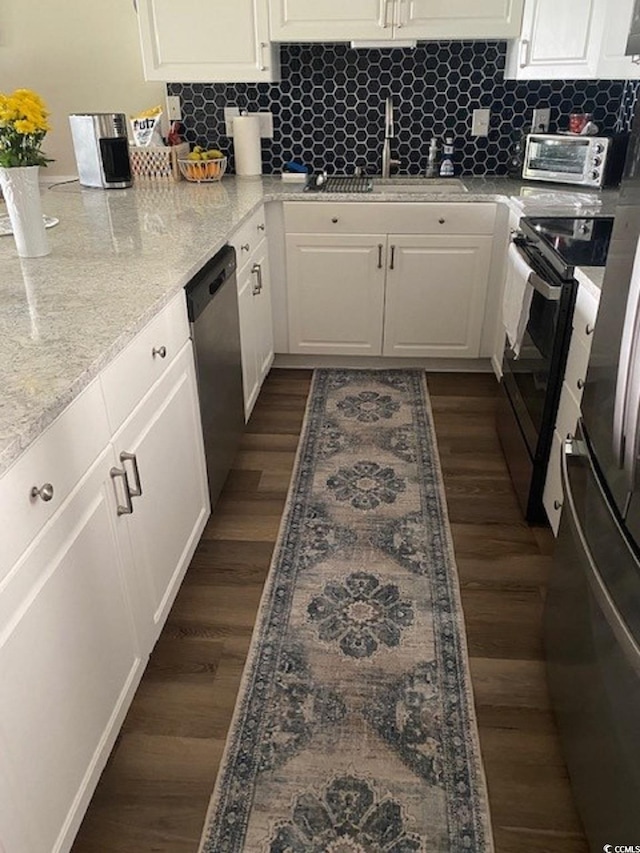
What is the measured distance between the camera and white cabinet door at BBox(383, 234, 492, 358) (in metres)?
3.08

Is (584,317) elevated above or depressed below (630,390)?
below

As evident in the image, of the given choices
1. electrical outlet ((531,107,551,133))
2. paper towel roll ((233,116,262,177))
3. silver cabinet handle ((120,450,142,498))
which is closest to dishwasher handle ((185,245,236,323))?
silver cabinet handle ((120,450,142,498))

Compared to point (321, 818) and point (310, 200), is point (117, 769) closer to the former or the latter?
point (321, 818)

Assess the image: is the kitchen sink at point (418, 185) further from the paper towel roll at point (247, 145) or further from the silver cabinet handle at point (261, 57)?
the silver cabinet handle at point (261, 57)

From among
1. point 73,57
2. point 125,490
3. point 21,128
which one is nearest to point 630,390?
point 125,490

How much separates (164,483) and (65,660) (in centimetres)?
59

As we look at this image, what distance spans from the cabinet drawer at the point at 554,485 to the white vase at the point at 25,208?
1672mm

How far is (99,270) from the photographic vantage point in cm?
178

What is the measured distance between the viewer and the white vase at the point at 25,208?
1.64 metres

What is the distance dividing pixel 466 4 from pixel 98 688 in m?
3.01

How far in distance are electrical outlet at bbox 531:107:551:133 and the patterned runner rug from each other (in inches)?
Result: 74.8

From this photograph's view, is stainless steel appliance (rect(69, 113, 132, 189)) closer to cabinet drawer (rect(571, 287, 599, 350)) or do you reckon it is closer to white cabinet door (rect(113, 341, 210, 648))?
white cabinet door (rect(113, 341, 210, 648))

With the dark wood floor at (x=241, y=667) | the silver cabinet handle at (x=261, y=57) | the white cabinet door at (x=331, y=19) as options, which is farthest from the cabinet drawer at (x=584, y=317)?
the silver cabinet handle at (x=261, y=57)

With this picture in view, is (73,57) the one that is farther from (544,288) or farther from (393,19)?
(544,288)
